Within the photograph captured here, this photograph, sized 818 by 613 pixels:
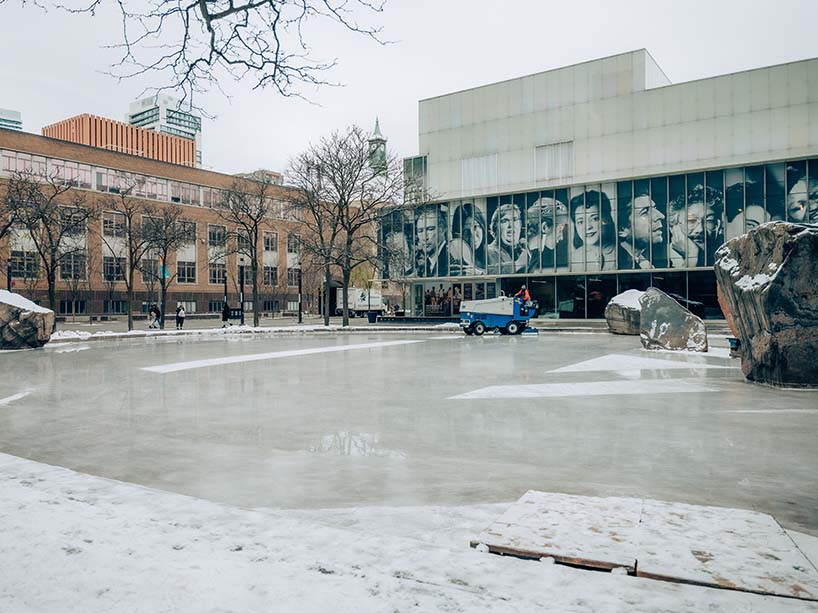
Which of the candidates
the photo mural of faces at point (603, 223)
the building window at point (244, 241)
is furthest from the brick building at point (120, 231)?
the photo mural of faces at point (603, 223)

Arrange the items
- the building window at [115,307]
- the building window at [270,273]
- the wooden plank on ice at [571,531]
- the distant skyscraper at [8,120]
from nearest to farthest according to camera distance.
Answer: the wooden plank on ice at [571,531] < the distant skyscraper at [8,120] < the building window at [115,307] < the building window at [270,273]

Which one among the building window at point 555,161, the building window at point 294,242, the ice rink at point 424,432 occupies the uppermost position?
the building window at point 555,161

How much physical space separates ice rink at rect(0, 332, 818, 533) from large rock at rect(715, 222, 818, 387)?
0.56 meters

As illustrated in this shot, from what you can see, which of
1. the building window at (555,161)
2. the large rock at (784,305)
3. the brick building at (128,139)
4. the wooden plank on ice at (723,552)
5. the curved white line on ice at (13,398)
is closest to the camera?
the wooden plank on ice at (723,552)

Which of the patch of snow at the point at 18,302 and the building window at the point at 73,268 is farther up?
the building window at the point at 73,268

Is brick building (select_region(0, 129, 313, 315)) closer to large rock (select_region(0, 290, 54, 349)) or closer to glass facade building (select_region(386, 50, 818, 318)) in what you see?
glass facade building (select_region(386, 50, 818, 318))

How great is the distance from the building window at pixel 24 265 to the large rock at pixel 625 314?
4100 centimetres

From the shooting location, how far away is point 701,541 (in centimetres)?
368

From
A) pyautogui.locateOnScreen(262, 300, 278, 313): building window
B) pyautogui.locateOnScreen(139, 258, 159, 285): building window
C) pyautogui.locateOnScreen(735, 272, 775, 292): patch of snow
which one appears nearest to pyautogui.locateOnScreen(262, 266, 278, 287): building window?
pyautogui.locateOnScreen(262, 300, 278, 313): building window

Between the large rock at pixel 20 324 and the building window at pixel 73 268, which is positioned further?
the building window at pixel 73 268

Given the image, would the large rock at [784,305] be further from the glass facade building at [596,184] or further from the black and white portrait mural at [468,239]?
the black and white portrait mural at [468,239]

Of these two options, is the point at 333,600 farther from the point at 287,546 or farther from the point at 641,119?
the point at 641,119

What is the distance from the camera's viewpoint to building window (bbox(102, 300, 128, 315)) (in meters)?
66.4

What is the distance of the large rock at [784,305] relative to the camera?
1153 centimetres
